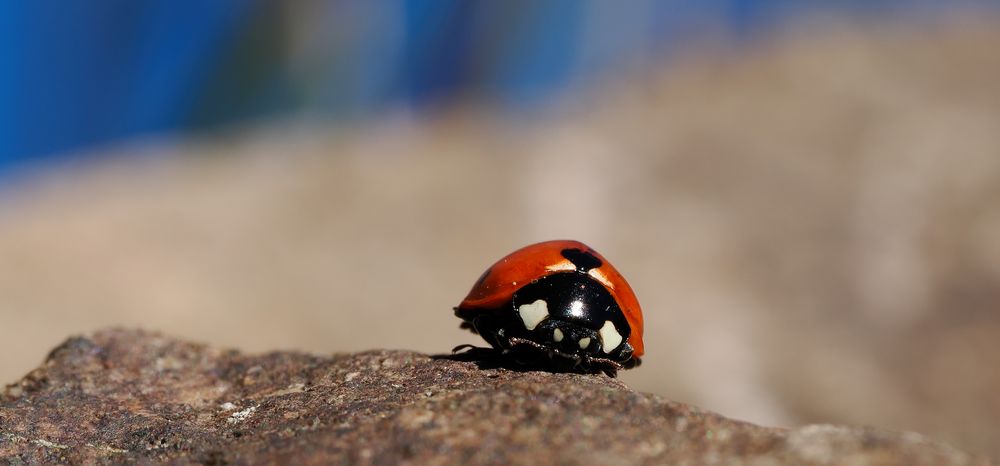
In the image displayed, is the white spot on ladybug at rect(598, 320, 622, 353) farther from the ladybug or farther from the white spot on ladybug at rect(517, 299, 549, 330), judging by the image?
the white spot on ladybug at rect(517, 299, 549, 330)

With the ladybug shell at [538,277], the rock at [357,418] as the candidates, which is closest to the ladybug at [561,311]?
the ladybug shell at [538,277]

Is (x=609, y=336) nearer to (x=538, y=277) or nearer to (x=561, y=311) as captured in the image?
(x=561, y=311)

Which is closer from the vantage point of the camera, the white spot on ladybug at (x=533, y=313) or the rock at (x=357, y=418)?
the rock at (x=357, y=418)

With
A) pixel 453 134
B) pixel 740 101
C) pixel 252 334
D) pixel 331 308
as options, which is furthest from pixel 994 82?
pixel 252 334

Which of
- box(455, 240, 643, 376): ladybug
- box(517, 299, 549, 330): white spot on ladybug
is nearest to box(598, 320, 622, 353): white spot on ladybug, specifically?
box(455, 240, 643, 376): ladybug

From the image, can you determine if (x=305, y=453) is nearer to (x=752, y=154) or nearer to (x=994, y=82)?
(x=752, y=154)

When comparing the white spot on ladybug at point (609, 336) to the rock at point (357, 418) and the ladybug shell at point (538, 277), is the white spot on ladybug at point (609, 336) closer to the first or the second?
the ladybug shell at point (538, 277)

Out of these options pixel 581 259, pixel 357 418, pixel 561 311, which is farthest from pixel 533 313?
pixel 357 418
